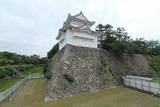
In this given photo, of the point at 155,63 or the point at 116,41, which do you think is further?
the point at 155,63

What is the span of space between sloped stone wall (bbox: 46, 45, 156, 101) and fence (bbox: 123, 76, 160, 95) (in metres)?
1.07

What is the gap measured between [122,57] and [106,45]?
2.59 meters

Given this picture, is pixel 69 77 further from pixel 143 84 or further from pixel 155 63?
pixel 155 63

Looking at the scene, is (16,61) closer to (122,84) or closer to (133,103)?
(122,84)

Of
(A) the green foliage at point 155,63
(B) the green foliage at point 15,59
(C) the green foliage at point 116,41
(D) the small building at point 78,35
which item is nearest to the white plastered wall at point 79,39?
(D) the small building at point 78,35

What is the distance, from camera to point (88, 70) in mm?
8844

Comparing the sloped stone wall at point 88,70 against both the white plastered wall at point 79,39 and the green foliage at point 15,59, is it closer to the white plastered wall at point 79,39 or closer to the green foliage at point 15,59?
the white plastered wall at point 79,39

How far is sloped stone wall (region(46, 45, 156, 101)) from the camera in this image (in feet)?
23.3

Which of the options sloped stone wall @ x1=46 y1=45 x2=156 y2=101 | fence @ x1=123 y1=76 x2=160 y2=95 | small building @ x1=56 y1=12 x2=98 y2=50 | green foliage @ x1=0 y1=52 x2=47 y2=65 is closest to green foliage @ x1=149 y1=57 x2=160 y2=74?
sloped stone wall @ x1=46 y1=45 x2=156 y2=101

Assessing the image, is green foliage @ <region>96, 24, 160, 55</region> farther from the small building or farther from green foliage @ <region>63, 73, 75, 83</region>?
green foliage @ <region>63, 73, 75, 83</region>

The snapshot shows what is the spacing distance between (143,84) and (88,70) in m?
4.71

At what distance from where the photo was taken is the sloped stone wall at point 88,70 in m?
7.10

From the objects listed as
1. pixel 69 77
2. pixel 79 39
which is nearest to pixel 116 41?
pixel 79 39

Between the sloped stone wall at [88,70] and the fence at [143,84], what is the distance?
1.07 meters
